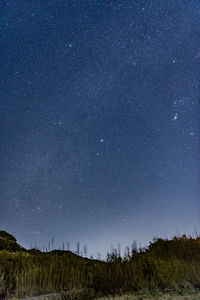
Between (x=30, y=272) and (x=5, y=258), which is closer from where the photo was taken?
(x=30, y=272)

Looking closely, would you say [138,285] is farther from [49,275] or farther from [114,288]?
[49,275]

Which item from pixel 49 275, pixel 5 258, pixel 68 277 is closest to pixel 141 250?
pixel 68 277

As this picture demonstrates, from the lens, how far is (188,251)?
1061cm

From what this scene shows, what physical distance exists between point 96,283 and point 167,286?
7.34 ft

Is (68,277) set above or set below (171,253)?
below

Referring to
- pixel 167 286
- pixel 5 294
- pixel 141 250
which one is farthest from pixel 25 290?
pixel 141 250

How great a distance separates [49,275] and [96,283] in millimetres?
1580

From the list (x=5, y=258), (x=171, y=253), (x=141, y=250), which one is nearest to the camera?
(x=5, y=258)

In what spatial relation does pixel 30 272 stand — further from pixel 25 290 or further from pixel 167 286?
pixel 167 286

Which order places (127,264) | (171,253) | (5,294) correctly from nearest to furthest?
(5,294) < (127,264) < (171,253)

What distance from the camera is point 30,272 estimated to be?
8406 millimetres

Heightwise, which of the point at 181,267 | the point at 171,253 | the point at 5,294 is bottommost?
the point at 5,294

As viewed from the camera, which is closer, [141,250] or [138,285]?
[138,285]

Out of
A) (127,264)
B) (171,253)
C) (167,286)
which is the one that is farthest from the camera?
(171,253)
